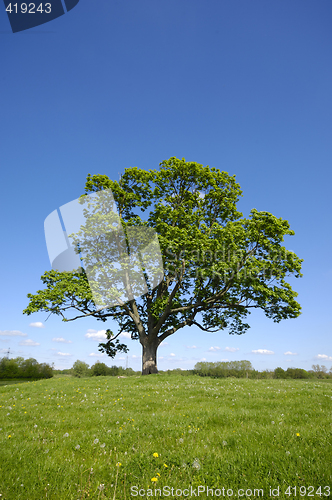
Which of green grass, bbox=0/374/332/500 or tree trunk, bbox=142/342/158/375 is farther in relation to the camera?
tree trunk, bbox=142/342/158/375

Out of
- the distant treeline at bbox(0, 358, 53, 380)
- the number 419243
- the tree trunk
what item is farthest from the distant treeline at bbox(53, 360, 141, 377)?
the number 419243

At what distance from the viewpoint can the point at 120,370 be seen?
66.4m

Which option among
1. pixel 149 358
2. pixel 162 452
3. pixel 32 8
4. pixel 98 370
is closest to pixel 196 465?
pixel 162 452

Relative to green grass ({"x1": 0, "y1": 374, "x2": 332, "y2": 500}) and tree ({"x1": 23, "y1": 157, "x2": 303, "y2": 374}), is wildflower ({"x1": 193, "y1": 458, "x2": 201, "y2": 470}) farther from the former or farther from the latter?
tree ({"x1": 23, "y1": 157, "x2": 303, "y2": 374})

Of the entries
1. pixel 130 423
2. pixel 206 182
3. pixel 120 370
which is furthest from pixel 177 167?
pixel 120 370

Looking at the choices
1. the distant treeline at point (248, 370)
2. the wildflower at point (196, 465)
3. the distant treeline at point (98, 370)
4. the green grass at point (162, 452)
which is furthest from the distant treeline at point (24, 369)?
the wildflower at point (196, 465)

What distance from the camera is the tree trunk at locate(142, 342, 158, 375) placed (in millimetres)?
23250

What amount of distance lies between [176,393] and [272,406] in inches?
176

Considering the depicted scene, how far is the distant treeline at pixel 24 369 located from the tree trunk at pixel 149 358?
7742 centimetres

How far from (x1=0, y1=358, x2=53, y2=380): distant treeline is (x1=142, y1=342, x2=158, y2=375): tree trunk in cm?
7742

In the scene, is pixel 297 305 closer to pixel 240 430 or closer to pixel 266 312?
pixel 266 312

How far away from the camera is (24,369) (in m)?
90.2

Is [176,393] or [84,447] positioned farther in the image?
[176,393]

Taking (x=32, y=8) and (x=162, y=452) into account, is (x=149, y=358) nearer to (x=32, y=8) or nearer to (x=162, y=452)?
(x=162, y=452)
